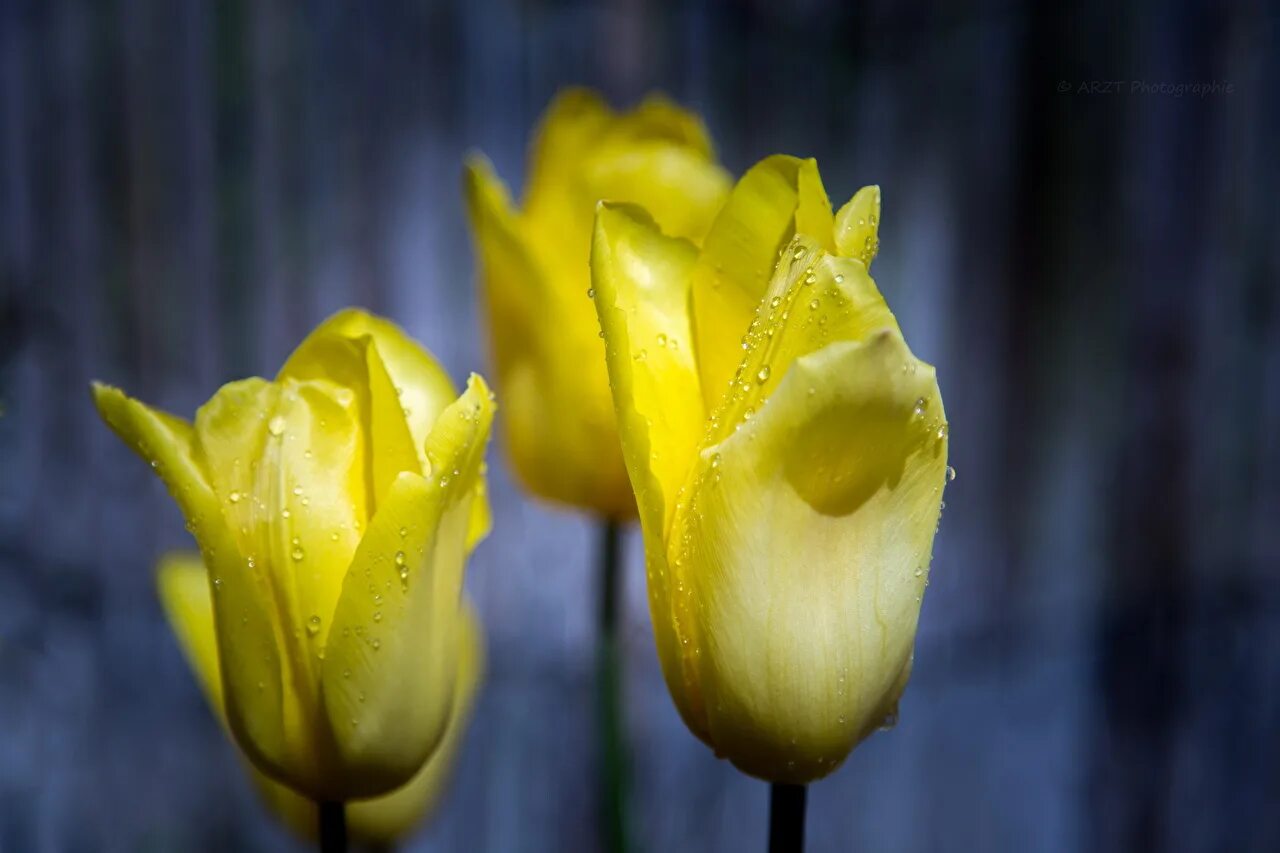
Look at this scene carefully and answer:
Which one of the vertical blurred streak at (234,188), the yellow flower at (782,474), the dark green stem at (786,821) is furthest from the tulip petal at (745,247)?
the vertical blurred streak at (234,188)

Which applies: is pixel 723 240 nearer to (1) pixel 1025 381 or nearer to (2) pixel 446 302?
(2) pixel 446 302

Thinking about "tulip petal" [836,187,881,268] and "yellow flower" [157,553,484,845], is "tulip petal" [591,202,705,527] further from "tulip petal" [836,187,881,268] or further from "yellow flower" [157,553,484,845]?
"yellow flower" [157,553,484,845]

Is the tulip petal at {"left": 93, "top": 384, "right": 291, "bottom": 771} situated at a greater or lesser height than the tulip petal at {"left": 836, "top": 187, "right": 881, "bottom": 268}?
lesser

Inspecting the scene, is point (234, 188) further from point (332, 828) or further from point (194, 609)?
point (332, 828)

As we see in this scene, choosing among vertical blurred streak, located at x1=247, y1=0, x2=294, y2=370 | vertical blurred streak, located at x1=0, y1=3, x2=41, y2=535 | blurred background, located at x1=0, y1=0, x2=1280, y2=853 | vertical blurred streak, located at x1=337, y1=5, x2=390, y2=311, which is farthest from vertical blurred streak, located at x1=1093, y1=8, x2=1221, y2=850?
vertical blurred streak, located at x1=0, y1=3, x2=41, y2=535

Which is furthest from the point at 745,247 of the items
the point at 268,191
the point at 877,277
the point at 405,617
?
the point at 877,277

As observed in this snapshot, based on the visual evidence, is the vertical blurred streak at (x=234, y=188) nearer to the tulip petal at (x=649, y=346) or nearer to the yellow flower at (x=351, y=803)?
the yellow flower at (x=351, y=803)

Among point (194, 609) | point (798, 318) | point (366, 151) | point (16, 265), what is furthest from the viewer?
point (366, 151)
